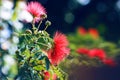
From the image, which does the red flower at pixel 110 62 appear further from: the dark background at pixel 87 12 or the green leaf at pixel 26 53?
the dark background at pixel 87 12

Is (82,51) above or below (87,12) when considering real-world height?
below

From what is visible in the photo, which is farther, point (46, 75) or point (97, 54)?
point (97, 54)

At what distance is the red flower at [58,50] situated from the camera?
3.39 meters

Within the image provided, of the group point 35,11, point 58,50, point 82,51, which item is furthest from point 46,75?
point 82,51

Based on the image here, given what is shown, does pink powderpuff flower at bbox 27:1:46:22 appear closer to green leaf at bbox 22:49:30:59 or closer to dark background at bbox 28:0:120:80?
green leaf at bbox 22:49:30:59

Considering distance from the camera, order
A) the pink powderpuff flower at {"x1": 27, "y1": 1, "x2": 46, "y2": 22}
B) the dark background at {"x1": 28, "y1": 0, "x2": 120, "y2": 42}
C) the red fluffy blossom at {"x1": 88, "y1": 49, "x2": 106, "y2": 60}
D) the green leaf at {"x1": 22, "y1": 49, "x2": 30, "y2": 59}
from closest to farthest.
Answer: the green leaf at {"x1": 22, "y1": 49, "x2": 30, "y2": 59}, the pink powderpuff flower at {"x1": 27, "y1": 1, "x2": 46, "y2": 22}, the red fluffy blossom at {"x1": 88, "y1": 49, "x2": 106, "y2": 60}, the dark background at {"x1": 28, "y1": 0, "x2": 120, "y2": 42}

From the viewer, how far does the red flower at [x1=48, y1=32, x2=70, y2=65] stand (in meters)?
3.39

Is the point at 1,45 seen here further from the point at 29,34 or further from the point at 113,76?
the point at 29,34

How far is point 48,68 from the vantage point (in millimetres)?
3275

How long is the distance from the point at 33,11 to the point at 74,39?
74.8 inches

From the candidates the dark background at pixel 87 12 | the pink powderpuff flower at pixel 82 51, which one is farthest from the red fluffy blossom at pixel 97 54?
the dark background at pixel 87 12

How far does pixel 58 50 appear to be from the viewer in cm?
341

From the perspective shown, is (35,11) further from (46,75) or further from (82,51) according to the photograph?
(82,51)

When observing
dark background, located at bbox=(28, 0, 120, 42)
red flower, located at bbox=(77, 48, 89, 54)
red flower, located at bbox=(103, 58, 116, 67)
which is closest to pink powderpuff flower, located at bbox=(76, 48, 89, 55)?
red flower, located at bbox=(77, 48, 89, 54)
